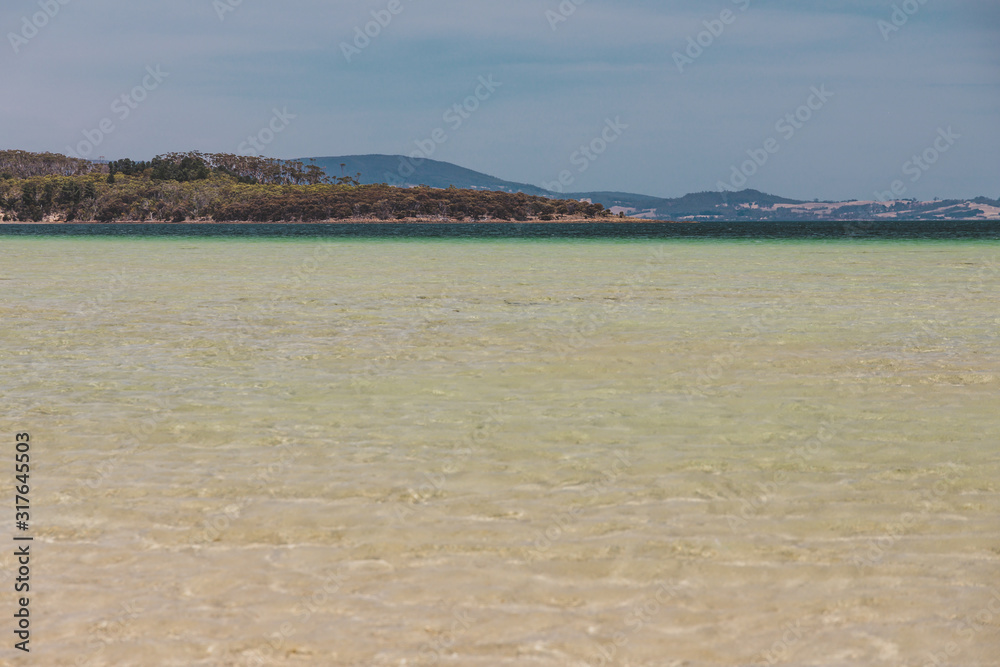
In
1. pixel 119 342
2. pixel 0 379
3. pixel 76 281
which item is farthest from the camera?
pixel 76 281

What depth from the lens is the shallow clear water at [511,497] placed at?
3.79 metres

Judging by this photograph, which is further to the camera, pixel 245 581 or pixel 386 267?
pixel 386 267

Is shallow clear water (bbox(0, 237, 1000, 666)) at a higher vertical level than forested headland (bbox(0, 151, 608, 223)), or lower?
lower

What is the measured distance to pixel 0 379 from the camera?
31.1 feet

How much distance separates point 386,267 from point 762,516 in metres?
28.1

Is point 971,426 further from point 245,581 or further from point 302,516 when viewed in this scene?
point 245,581

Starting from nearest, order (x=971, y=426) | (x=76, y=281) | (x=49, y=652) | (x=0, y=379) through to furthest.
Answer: (x=49, y=652)
(x=971, y=426)
(x=0, y=379)
(x=76, y=281)

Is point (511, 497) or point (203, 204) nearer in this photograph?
point (511, 497)

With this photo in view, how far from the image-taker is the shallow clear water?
3.79 meters

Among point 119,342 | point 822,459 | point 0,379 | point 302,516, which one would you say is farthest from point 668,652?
point 119,342

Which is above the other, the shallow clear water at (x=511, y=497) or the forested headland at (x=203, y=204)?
the forested headland at (x=203, y=204)

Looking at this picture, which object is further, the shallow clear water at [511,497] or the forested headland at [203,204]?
the forested headland at [203,204]

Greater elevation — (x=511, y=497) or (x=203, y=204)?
(x=203, y=204)

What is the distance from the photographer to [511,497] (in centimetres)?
554
